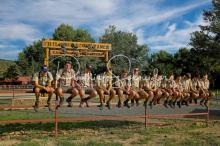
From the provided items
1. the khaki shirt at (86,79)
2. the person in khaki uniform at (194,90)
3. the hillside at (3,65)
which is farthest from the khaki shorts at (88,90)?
the hillside at (3,65)

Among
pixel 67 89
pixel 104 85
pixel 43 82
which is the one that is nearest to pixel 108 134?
pixel 104 85

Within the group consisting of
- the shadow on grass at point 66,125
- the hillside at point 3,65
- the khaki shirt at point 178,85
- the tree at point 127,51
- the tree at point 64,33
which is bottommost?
the shadow on grass at point 66,125

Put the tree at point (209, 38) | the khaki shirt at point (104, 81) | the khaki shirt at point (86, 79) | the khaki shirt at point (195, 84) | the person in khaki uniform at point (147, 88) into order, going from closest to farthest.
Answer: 1. the khaki shirt at point (86, 79)
2. the khaki shirt at point (104, 81)
3. the person in khaki uniform at point (147, 88)
4. the khaki shirt at point (195, 84)
5. the tree at point (209, 38)

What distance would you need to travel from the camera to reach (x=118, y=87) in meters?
14.2

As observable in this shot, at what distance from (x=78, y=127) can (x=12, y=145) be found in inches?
226

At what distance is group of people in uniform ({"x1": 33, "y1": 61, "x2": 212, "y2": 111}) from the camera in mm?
12906

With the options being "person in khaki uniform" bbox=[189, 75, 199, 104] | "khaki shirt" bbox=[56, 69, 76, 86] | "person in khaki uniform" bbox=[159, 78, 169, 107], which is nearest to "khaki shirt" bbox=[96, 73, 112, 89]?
"khaki shirt" bbox=[56, 69, 76, 86]

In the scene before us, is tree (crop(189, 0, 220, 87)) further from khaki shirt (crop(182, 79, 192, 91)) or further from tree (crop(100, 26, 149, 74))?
khaki shirt (crop(182, 79, 192, 91))

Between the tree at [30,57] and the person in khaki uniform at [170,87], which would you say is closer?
the person in khaki uniform at [170,87]

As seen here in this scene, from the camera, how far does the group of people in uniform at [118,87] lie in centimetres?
1291

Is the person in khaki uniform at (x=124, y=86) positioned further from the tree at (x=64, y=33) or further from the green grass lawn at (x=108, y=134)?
the tree at (x=64, y=33)

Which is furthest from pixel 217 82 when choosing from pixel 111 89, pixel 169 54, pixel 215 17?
pixel 111 89

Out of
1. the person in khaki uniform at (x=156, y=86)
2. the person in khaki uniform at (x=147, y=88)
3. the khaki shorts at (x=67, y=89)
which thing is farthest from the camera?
the person in khaki uniform at (x=156, y=86)

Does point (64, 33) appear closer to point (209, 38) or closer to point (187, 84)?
point (209, 38)
